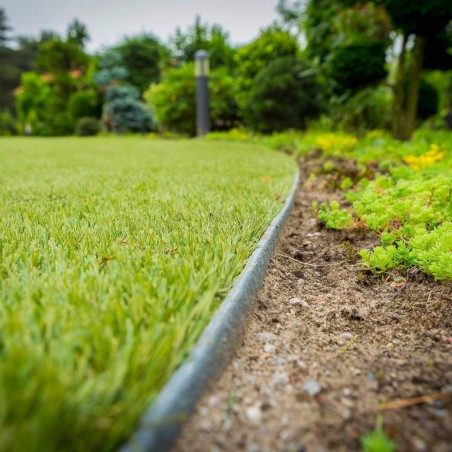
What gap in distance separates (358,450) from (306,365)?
38cm

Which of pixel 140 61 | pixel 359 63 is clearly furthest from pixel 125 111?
pixel 359 63

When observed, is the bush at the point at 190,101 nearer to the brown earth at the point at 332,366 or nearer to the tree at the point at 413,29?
the tree at the point at 413,29

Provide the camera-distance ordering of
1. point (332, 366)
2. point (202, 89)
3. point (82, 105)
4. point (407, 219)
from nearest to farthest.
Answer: point (332, 366)
point (407, 219)
point (202, 89)
point (82, 105)

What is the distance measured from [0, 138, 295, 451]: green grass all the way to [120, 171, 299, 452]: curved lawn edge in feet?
0.09

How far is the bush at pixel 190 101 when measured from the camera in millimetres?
14703

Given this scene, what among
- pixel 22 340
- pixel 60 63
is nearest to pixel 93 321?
pixel 22 340

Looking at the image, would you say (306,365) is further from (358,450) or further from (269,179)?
(269,179)

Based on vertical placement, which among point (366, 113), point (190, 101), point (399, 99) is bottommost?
point (366, 113)

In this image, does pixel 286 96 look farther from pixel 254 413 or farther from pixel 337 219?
pixel 254 413

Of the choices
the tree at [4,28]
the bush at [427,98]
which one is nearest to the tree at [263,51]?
the bush at [427,98]

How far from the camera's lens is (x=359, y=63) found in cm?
634

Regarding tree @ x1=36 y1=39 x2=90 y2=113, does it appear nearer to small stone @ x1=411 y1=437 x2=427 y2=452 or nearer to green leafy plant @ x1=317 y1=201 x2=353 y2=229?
green leafy plant @ x1=317 y1=201 x2=353 y2=229

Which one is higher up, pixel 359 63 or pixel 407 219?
pixel 359 63

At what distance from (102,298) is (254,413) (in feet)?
1.90
